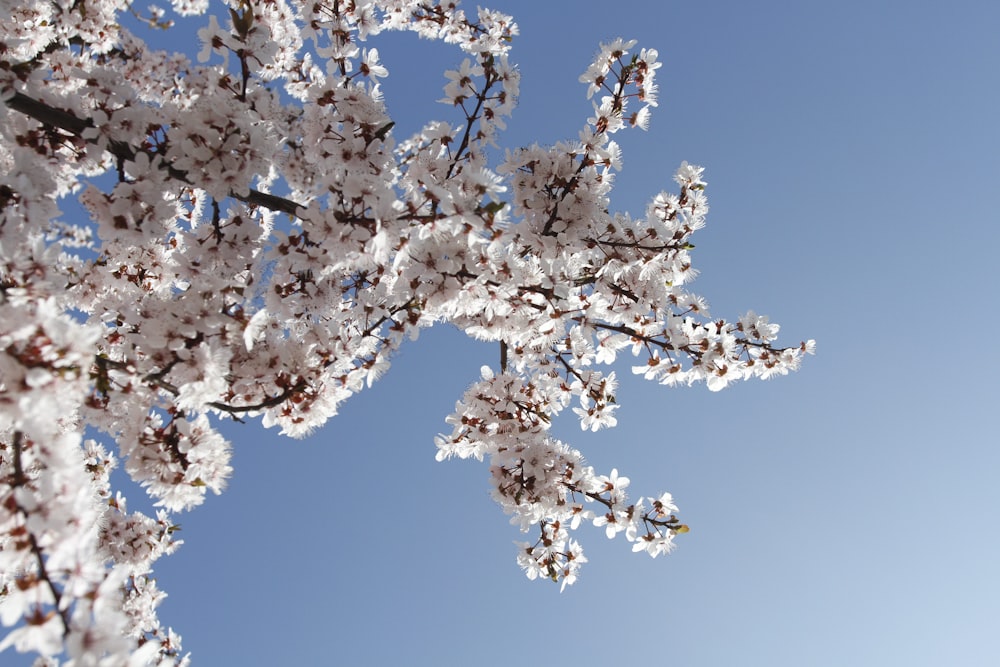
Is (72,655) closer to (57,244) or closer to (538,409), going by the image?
(57,244)

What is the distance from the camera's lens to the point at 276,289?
516 centimetres

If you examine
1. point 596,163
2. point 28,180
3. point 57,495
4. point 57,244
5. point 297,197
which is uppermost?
point 297,197

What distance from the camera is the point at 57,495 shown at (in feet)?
8.51

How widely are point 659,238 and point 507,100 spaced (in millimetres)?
2095

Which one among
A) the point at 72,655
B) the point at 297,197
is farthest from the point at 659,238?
the point at 72,655

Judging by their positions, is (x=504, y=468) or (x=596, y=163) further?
(x=504, y=468)

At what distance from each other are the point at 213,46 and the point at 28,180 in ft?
6.31

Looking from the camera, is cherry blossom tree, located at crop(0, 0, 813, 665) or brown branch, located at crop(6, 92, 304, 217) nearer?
cherry blossom tree, located at crop(0, 0, 813, 665)

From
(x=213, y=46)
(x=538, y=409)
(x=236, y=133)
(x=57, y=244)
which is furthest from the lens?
(x=538, y=409)

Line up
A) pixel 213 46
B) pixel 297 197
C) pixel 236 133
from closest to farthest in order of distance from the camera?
pixel 236 133 < pixel 213 46 < pixel 297 197

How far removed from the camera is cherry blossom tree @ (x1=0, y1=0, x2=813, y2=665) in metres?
2.64

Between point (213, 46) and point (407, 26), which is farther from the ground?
point (407, 26)

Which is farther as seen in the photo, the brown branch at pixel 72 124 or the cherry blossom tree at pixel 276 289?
the brown branch at pixel 72 124

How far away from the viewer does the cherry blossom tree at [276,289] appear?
2.64 m
